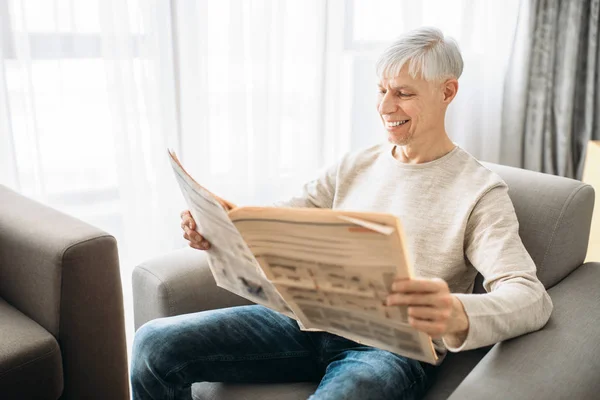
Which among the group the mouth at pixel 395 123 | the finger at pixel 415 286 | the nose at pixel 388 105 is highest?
the nose at pixel 388 105

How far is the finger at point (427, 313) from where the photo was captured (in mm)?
909

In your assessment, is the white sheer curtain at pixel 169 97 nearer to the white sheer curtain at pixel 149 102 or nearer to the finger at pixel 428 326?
the white sheer curtain at pixel 149 102

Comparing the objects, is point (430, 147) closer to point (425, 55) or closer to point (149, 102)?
point (425, 55)

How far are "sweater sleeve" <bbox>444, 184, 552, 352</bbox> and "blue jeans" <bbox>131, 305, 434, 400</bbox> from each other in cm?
22

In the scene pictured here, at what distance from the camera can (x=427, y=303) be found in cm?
91

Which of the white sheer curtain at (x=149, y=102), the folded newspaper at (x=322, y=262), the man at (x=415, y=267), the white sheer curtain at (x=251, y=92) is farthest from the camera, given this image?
the white sheer curtain at (x=251, y=92)

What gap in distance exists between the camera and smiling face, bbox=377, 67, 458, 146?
134cm

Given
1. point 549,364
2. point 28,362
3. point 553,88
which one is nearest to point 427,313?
point 549,364

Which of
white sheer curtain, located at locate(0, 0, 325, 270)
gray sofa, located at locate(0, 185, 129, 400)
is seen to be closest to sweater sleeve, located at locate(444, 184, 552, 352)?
gray sofa, located at locate(0, 185, 129, 400)

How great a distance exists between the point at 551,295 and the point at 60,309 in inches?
42.4

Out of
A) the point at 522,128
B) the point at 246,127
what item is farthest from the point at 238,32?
the point at 522,128

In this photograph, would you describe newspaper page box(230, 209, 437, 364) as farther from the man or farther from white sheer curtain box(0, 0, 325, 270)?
white sheer curtain box(0, 0, 325, 270)

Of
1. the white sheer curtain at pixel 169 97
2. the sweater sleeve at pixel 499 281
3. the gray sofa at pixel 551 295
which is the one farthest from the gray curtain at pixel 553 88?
the sweater sleeve at pixel 499 281

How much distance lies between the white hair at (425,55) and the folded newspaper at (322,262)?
0.53 meters
